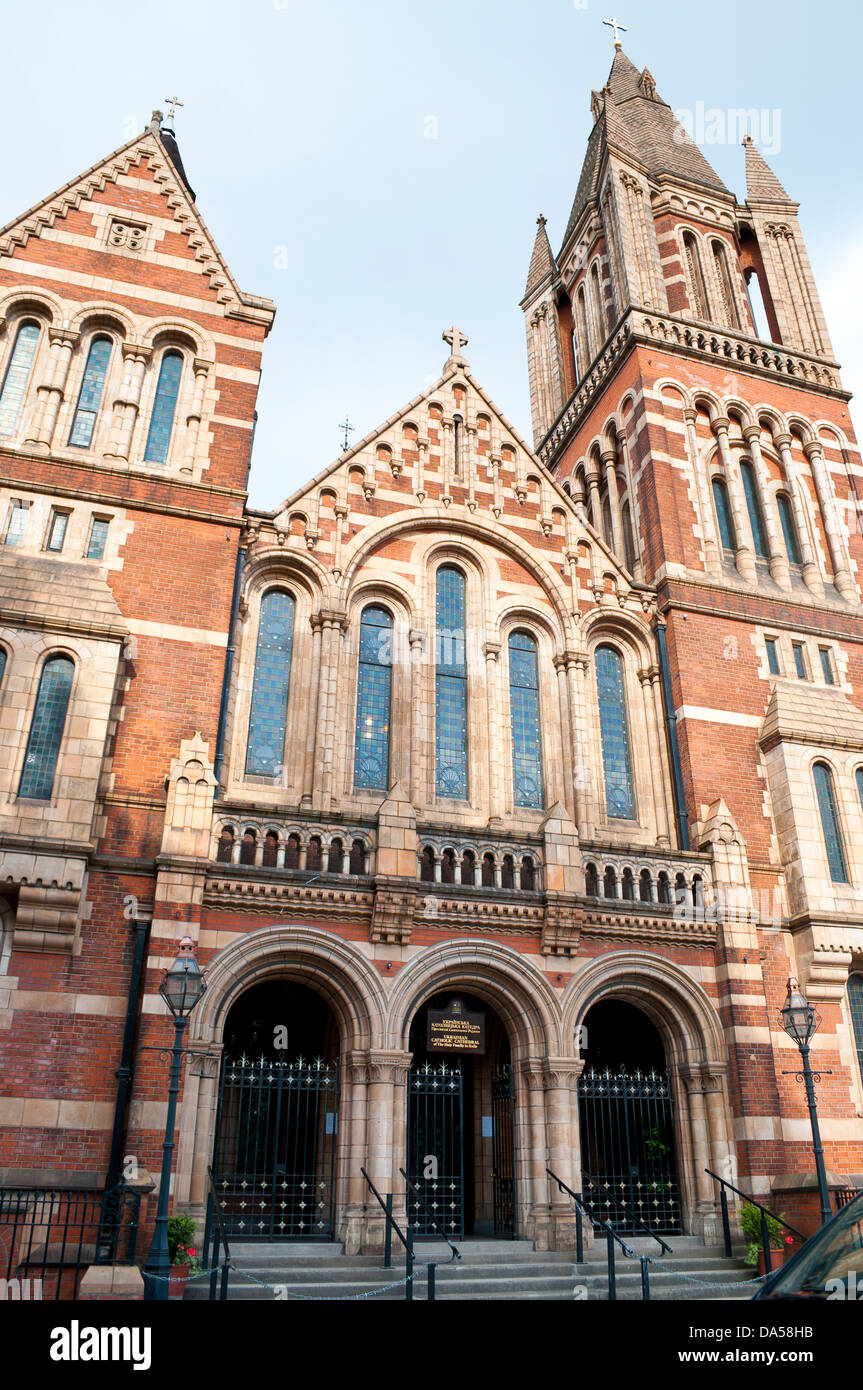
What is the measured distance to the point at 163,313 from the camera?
19.8 metres

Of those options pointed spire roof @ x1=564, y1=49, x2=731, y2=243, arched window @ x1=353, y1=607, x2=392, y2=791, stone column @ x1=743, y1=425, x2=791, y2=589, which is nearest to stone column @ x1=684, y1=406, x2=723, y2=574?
stone column @ x1=743, y1=425, x2=791, y2=589

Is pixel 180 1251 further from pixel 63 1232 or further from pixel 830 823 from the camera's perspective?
pixel 830 823

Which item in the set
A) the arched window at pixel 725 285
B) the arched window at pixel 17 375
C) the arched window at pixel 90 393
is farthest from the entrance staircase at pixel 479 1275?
the arched window at pixel 725 285

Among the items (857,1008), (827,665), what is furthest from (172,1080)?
(827,665)

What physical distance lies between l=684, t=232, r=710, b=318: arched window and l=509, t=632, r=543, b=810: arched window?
1174cm

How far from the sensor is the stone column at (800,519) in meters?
23.3

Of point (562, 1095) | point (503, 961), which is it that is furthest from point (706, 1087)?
point (503, 961)

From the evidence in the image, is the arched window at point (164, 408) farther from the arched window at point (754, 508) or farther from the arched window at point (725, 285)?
the arched window at point (725, 285)

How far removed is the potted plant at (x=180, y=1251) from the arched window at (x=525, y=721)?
931cm

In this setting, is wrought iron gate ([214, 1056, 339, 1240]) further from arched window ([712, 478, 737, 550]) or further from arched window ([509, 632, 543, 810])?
arched window ([712, 478, 737, 550])

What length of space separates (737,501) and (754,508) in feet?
2.99
